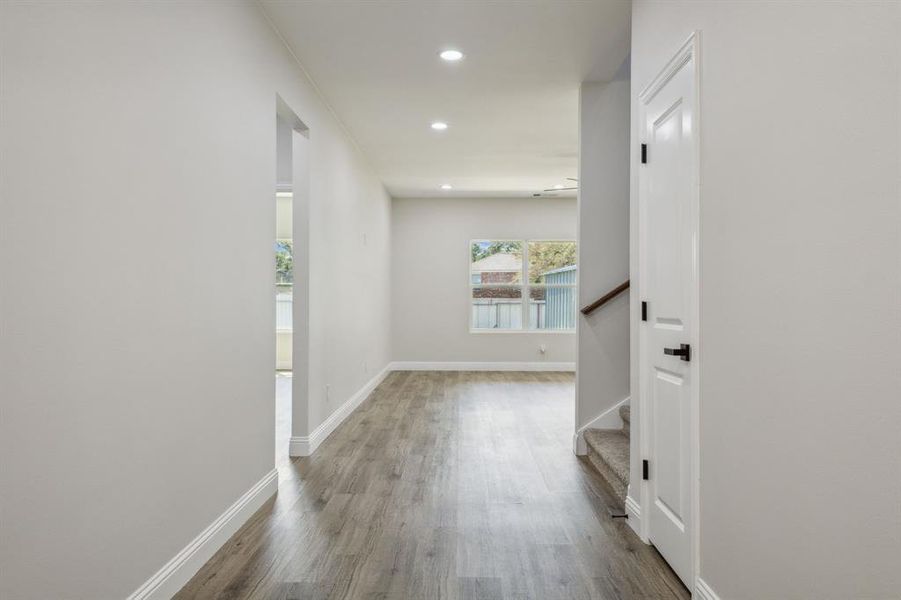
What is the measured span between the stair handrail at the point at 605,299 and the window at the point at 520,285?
5.14m

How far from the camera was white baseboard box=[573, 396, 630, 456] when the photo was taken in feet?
13.9

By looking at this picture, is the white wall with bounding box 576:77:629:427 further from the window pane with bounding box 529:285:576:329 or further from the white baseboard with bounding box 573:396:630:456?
the window pane with bounding box 529:285:576:329

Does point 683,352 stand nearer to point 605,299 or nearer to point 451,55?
point 605,299

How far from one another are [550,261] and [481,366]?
6.50 ft

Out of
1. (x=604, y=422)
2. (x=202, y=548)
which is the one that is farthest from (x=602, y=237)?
(x=202, y=548)

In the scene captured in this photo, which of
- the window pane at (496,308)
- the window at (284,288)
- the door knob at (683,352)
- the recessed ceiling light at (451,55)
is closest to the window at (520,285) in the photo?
the window pane at (496,308)

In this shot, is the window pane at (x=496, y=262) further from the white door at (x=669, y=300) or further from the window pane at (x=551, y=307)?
the white door at (x=669, y=300)

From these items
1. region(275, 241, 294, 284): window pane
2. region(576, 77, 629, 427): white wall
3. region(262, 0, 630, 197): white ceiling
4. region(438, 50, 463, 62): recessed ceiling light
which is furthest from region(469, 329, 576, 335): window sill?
region(438, 50, 463, 62): recessed ceiling light

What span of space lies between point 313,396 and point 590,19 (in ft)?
10.2

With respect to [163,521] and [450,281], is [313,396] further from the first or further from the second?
[450,281]

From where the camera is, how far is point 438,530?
9.27 ft

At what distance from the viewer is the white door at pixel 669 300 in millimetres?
2197

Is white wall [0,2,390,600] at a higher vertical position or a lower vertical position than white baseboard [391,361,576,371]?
higher

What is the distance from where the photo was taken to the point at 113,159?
1821 mm
